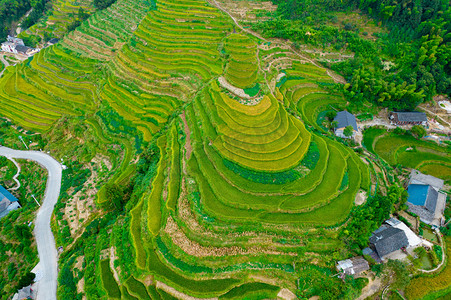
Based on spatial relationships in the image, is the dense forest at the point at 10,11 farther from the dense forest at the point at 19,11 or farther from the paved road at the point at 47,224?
the paved road at the point at 47,224

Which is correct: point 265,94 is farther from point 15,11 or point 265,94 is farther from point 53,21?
point 15,11

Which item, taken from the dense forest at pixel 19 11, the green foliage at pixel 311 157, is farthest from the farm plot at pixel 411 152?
the dense forest at pixel 19 11

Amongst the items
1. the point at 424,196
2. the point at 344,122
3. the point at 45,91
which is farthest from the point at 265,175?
the point at 45,91

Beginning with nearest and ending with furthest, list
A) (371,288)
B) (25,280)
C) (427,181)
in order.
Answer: (371,288), (25,280), (427,181)

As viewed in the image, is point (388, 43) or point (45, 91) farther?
point (45, 91)

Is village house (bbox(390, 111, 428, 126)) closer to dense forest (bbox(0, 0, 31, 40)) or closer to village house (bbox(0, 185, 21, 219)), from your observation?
village house (bbox(0, 185, 21, 219))

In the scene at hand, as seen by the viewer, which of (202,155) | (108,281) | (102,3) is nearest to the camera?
(108,281)

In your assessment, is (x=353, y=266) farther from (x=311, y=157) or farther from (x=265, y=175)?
(x=311, y=157)
